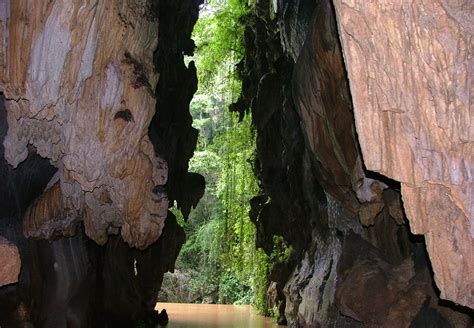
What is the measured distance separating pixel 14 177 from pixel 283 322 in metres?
10.2

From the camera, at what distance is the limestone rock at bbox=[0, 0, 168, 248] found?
548 centimetres

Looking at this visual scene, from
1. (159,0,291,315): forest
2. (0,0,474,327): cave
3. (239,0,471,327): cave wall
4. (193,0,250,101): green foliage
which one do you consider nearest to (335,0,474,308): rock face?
(0,0,474,327): cave

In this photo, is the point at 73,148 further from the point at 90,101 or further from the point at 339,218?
the point at 339,218

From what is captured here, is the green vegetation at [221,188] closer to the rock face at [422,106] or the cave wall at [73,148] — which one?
the cave wall at [73,148]

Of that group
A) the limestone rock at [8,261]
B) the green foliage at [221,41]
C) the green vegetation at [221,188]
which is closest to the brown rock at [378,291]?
the limestone rock at [8,261]

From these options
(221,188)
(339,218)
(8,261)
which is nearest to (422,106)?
(8,261)

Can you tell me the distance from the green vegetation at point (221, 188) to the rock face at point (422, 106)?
1230 cm

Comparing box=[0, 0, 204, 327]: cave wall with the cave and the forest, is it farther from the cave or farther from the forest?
the forest

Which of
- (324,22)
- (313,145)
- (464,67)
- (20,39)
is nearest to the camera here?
(464,67)

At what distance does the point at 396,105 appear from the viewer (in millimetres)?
3307

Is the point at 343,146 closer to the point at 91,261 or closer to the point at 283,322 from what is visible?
the point at 91,261

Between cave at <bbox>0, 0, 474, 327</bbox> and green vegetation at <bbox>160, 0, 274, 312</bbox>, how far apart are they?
4360mm

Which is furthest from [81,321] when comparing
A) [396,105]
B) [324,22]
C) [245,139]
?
[245,139]

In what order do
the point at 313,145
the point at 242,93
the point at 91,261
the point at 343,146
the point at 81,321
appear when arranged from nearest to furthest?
the point at 343,146, the point at 313,145, the point at 81,321, the point at 91,261, the point at 242,93
